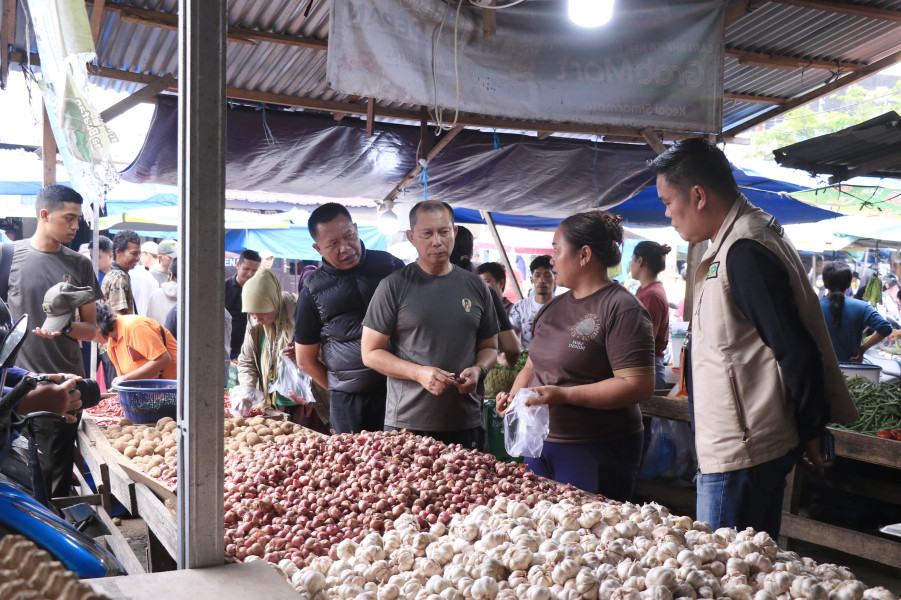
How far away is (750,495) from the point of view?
7.72ft

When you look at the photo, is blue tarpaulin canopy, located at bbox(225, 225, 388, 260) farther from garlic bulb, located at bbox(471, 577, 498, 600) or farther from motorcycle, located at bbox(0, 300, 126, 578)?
garlic bulb, located at bbox(471, 577, 498, 600)

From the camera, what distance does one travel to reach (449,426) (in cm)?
355

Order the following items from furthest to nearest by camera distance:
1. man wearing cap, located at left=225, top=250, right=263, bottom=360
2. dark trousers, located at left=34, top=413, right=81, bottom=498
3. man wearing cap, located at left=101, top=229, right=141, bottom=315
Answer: man wearing cap, located at left=225, top=250, right=263, bottom=360, man wearing cap, located at left=101, top=229, right=141, bottom=315, dark trousers, located at left=34, top=413, right=81, bottom=498

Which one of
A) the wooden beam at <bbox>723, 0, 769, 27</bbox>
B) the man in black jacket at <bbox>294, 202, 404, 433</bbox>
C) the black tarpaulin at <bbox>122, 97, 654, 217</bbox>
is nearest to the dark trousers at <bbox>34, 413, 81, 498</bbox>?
the man in black jacket at <bbox>294, 202, 404, 433</bbox>

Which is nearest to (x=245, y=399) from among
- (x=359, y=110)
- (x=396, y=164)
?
(x=359, y=110)

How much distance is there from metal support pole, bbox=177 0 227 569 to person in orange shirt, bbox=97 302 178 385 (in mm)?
3825

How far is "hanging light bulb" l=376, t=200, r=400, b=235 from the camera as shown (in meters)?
8.08

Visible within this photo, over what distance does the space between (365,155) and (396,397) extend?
4.07 meters

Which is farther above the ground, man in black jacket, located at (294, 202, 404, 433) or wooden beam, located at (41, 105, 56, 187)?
wooden beam, located at (41, 105, 56, 187)

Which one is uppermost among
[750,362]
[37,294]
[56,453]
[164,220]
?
[164,220]

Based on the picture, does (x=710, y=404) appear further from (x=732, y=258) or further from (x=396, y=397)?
(x=396, y=397)

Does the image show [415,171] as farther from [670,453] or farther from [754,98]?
[670,453]

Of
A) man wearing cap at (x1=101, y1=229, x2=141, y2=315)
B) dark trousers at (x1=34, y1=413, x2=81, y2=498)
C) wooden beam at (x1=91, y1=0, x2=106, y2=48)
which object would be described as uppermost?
wooden beam at (x1=91, y1=0, x2=106, y2=48)

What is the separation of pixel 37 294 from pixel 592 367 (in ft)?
12.1
